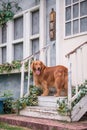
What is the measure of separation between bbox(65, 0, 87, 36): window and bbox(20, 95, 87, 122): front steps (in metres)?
1.88

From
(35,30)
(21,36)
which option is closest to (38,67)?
(35,30)

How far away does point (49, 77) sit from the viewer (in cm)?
912

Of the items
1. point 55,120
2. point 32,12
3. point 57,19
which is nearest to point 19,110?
point 55,120

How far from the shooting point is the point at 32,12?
1134 centimetres

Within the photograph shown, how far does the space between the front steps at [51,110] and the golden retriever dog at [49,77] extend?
247mm

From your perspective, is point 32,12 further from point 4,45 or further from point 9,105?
point 9,105

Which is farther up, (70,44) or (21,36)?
(21,36)

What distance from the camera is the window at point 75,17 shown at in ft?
30.4

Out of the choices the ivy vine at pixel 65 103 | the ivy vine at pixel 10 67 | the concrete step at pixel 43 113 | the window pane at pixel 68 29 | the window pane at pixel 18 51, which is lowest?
the concrete step at pixel 43 113

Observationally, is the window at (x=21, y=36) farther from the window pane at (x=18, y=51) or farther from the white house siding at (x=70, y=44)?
the white house siding at (x=70, y=44)

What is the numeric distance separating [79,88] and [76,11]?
2.29m

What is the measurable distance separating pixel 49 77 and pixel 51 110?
3.59 feet

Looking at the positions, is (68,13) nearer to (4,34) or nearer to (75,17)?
(75,17)

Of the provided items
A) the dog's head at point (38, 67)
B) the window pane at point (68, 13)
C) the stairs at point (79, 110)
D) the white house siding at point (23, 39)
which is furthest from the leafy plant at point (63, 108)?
the window pane at point (68, 13)
